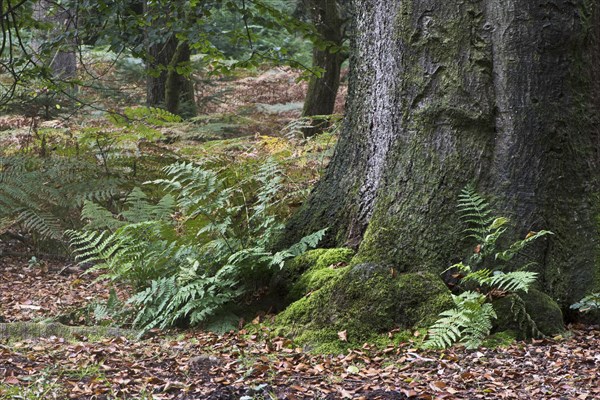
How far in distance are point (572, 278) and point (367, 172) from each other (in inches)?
57.4

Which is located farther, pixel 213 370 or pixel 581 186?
pixel 581 186

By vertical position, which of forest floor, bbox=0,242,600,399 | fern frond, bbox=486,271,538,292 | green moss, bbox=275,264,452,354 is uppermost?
fern frond, bbox=486,271,538,292

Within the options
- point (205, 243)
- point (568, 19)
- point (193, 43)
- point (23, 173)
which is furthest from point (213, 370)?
point (23, 173)

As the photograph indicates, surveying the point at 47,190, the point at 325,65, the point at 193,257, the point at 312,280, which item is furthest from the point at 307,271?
the point at 325,65

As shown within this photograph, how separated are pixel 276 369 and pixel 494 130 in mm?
2021

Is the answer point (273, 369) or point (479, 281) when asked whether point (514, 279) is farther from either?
point (273, 369)

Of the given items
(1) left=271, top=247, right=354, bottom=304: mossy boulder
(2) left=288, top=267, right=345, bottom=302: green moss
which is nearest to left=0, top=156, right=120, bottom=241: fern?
(1) left=271, top=247, right=354, bottom=304: mossy boulder

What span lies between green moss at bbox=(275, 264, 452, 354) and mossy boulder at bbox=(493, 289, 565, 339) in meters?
0.32

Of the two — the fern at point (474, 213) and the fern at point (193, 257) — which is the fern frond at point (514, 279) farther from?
the fern at point (193, 257)

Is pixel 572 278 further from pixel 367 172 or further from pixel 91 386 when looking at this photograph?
pixel 91 386

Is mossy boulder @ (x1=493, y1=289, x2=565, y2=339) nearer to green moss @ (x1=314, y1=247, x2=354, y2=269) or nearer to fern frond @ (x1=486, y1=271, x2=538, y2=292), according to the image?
fern frond @ (x1=486, y1=271, x2=538, y2=292)

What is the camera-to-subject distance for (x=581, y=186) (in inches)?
180

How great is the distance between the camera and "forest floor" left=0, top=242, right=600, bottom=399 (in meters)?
3.41

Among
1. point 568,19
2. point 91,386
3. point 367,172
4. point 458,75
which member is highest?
point 568,19
